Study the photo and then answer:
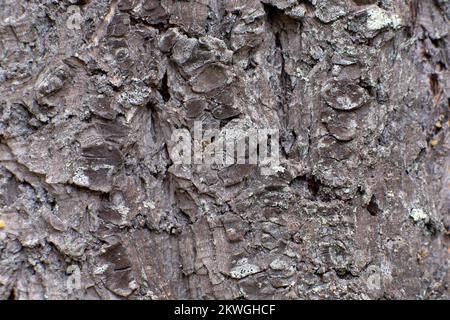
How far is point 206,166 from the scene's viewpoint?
1.48 meters

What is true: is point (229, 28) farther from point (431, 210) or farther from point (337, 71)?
point (431, 210)

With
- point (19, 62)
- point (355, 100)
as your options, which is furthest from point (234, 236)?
point (19, 62)

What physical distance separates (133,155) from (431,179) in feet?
3.35

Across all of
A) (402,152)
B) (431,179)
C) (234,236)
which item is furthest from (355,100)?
(234,236)

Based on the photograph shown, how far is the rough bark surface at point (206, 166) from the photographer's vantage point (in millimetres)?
1430

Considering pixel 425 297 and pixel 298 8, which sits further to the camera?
pixel 425 297

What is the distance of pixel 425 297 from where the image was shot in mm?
1615

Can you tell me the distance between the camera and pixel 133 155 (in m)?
1.48

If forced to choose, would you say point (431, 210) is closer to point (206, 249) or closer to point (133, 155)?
point (206, 249)

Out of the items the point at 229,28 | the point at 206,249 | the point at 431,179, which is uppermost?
the point at 229,28

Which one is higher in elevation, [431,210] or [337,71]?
[337,71]

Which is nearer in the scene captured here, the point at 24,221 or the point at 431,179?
the point at 24,221

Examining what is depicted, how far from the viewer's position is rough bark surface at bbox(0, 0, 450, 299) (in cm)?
143

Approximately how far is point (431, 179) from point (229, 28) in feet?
2.85
